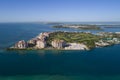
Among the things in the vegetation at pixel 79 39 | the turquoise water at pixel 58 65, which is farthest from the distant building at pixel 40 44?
the vegetation at pixel 79 39

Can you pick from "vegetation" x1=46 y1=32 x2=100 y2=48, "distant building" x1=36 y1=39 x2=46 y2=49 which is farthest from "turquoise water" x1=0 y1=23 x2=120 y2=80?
"vegetation" x1=46 y1=32 x2=100 y2=48

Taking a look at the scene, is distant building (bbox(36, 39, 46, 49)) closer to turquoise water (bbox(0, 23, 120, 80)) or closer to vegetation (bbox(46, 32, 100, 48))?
turquoise water (bbox(0, 23, 120, 80))

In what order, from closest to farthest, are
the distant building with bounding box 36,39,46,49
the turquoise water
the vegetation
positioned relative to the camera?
1. the turquoise water
2. the distant building with bounding box 36,39,46,49
3. the vegetation

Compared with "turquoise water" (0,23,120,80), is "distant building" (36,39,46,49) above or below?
above

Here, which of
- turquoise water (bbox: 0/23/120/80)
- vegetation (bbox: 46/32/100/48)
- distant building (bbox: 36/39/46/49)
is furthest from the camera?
vegetation (bbox: 46/32/100/48)

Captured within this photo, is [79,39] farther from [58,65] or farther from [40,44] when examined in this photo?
[58,65]

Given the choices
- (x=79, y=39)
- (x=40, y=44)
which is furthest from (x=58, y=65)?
(x=79, y=39)

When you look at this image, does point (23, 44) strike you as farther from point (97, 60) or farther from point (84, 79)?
point (84, 79)

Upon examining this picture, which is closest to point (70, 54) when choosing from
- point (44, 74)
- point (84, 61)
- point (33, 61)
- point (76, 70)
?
point (84, 61)
